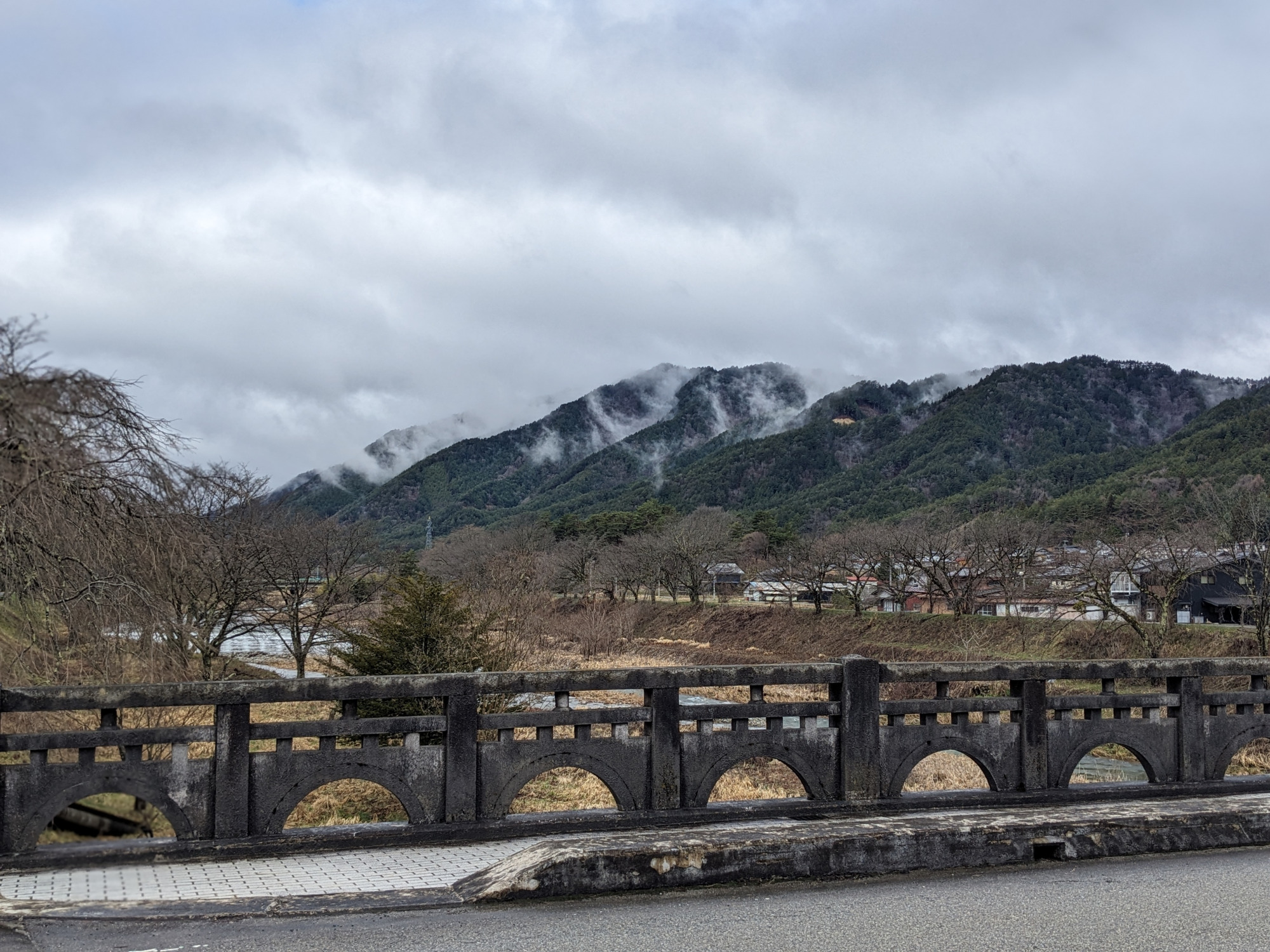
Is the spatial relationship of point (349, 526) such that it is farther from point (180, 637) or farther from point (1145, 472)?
point (1145, 472)

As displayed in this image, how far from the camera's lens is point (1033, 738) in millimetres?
9445

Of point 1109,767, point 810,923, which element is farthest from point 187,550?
point 1109,767

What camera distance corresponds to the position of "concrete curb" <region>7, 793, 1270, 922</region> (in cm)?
612

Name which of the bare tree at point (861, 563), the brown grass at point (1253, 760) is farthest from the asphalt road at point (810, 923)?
the bare tree at point (861, 563)

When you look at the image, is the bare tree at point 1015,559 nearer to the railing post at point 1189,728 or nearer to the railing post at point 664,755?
the railing post at point 1189,728

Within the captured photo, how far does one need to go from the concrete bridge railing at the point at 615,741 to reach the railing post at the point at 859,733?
1 cm

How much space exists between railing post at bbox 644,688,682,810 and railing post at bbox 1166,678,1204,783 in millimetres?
4867

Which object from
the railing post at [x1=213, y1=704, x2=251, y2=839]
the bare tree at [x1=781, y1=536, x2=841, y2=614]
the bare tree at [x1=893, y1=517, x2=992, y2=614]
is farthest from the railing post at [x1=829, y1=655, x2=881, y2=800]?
the bare tree at [x1=781, y1=536, x2=841, y2=614]

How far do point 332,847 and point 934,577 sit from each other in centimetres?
5688

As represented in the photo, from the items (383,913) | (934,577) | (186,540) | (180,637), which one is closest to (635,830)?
(383,913)

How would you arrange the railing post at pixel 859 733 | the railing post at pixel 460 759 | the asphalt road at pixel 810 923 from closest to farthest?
the asphalt road at pixel 810 923 → the railing post at pixel 460 759 → the railing post at pixel 859 733

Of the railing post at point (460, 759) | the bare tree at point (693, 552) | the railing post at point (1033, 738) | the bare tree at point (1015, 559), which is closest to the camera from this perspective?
the railing post at point (460, 759)

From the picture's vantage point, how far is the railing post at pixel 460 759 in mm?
7910

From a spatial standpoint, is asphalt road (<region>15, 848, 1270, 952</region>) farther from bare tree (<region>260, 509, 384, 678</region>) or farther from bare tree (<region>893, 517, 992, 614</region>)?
bare tree (<region>893, 517, 992, 614</region>)
